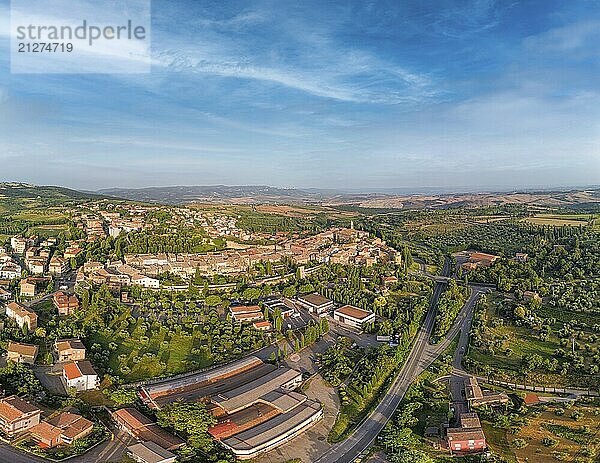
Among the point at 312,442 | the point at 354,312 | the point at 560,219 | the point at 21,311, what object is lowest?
the point at 312,442

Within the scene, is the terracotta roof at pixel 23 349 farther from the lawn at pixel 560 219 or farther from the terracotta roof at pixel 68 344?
the lawn at pixel 560 219

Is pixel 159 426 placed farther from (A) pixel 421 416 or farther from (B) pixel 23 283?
(B) pixel 23 283

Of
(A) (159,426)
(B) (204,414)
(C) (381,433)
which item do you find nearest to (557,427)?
(C) (381,433)

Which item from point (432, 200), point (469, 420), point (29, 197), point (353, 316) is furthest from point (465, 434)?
point (432, 200)

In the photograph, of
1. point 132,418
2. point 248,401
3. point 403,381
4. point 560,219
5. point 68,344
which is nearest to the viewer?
point 132,418

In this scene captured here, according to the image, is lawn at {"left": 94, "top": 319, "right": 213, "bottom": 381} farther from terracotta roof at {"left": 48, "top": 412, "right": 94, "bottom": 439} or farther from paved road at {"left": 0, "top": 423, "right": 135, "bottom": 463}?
paved road at {"left": 0, "top": 423, "right": 135, "bottom": 463}

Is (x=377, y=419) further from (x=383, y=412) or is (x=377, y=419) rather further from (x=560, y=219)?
(x=560, y=219)
